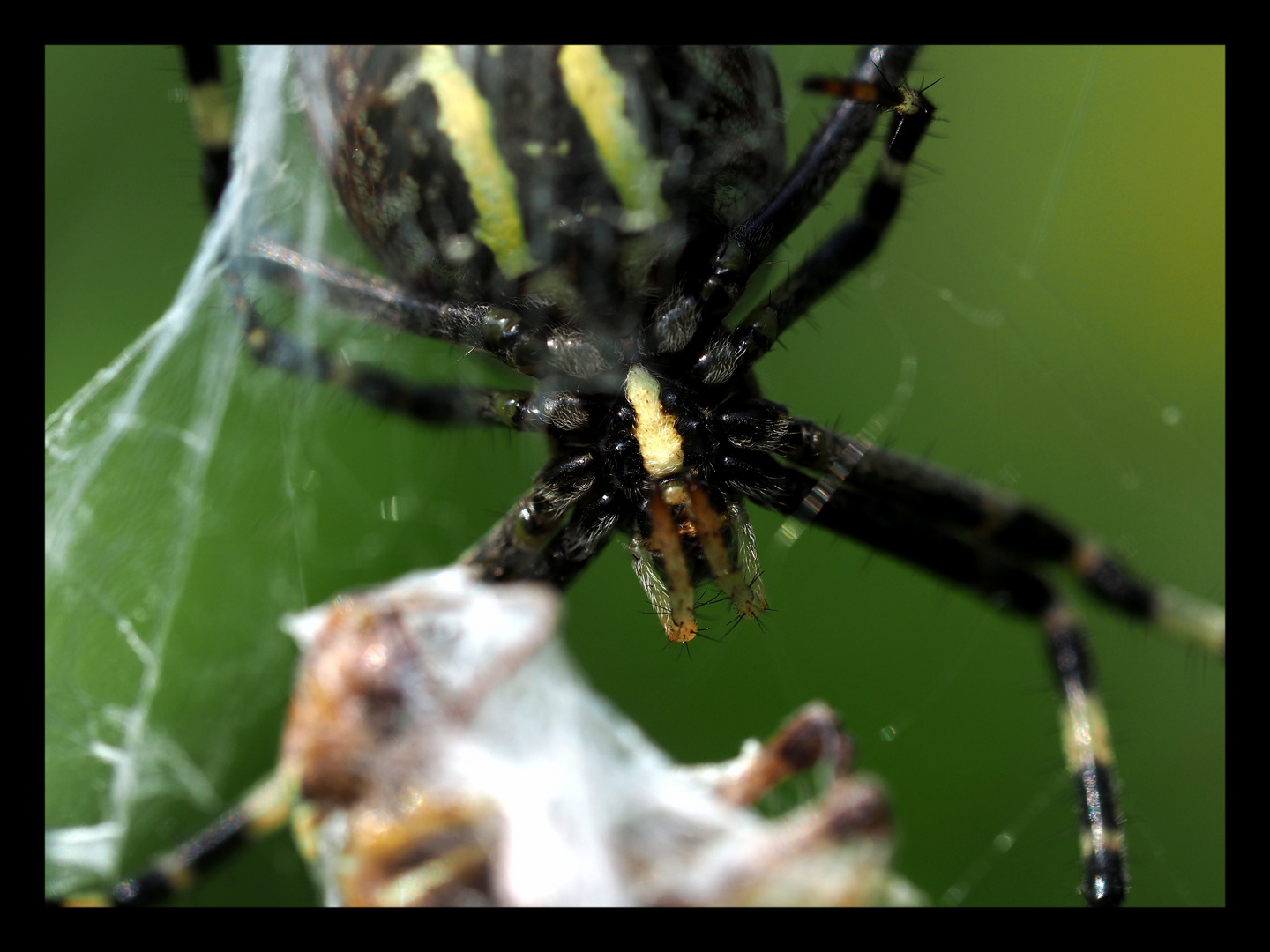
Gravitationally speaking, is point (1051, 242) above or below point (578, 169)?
below

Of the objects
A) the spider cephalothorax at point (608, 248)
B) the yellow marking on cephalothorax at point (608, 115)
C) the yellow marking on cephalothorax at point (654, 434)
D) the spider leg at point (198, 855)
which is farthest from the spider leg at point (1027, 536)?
the spider leg at point (198, 855)

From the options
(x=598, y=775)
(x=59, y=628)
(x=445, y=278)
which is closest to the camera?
(x=598, y=775)

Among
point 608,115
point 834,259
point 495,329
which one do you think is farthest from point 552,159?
point 834,259

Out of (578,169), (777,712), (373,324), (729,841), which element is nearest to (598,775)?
(729,841)

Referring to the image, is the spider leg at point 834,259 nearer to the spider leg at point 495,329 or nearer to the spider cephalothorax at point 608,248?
the spider cephalothorax at point 608,248

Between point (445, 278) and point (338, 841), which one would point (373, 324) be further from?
point (338, 841)

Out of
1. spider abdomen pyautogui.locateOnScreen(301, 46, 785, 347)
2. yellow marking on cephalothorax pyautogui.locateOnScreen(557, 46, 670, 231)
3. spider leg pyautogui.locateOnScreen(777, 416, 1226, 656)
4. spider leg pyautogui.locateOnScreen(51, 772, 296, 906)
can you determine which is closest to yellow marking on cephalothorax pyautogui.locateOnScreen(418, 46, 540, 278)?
spider abdomen pyautogui.locateOnScreen(301, 46, 785, 347)
